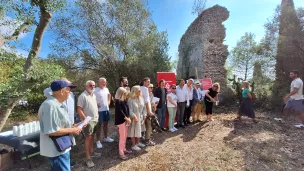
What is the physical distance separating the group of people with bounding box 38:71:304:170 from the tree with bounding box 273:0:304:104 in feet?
12.3

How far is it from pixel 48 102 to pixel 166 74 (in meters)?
5.38

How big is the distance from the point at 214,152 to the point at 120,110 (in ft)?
8.18

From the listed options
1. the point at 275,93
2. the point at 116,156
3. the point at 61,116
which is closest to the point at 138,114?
the point at 116,156

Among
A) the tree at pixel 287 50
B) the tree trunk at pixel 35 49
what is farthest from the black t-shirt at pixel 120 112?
the tree at pixel 287 50

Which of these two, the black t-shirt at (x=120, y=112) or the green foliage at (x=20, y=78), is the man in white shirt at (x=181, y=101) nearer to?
the black t-shirt at (x=120, y=112)

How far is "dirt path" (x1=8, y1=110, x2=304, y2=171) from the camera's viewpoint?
13.3 feet

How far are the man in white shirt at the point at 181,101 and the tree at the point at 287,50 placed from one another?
554cm

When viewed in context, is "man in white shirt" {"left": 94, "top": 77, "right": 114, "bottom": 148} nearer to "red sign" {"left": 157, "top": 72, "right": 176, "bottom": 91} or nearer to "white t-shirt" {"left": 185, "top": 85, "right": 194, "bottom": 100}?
"red sign" {"left": 157, "top": 72, "right": 176, "bottom": 91}

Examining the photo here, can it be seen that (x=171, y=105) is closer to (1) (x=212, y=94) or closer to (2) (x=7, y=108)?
(1) (x=212, y=94)

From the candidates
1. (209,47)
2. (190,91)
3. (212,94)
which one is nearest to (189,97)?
(190,91)

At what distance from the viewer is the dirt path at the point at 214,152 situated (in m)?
4.04

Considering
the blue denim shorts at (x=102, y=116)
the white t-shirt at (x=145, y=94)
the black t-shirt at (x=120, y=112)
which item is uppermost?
the white t-shirt at (x=145, y=94)

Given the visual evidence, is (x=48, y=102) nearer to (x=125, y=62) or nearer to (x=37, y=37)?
(x=37, y=37)

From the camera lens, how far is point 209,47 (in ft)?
35.7
